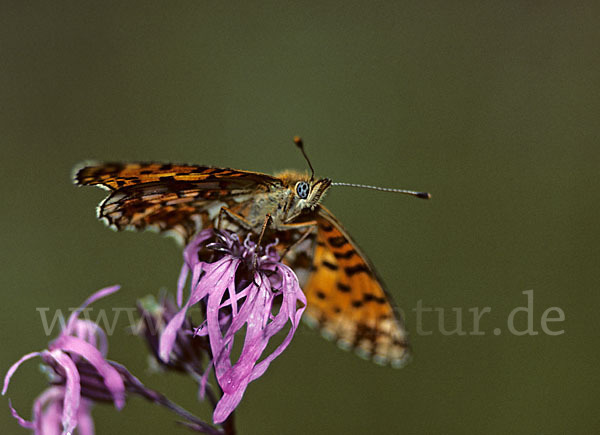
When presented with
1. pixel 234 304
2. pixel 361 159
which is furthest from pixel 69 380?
pixel 361 159

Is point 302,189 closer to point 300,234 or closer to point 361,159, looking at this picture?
point 300,234

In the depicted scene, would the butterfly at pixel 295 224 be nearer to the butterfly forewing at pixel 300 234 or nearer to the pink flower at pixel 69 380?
the butterfly forewing at pixel 300 234

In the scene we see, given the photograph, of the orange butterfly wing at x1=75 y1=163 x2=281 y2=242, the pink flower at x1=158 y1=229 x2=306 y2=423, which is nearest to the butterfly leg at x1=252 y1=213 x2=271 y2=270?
the pink flower at x1=158 y1=229 x2=306 y2=423

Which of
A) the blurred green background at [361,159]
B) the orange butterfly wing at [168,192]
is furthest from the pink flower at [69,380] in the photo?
the blurred green background at [361,159]

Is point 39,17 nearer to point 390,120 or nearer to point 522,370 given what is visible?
point 390,120

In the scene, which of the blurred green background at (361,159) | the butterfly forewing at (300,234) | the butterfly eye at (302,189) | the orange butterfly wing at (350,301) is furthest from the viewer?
the blurred green background at (361,159)

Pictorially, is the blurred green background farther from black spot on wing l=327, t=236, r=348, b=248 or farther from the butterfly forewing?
black spot on wing l=327, t=236, r=348, b=248
